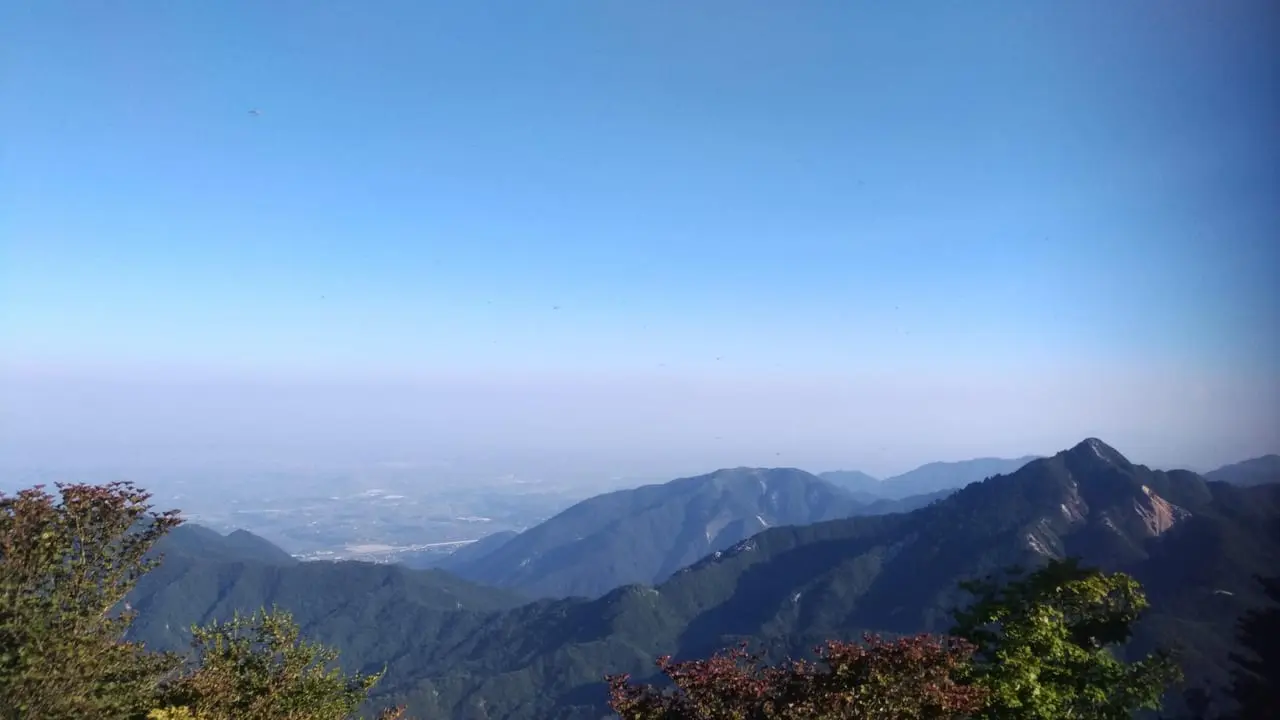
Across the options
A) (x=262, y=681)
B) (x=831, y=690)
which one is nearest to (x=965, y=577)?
(x=831, y=690)

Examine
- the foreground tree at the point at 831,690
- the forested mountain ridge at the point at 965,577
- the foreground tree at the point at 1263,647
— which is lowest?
the forested mountain ridge at the point at 965,577

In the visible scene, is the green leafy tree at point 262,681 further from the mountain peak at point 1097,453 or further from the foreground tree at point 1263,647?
the mountain peak at point 1097,453

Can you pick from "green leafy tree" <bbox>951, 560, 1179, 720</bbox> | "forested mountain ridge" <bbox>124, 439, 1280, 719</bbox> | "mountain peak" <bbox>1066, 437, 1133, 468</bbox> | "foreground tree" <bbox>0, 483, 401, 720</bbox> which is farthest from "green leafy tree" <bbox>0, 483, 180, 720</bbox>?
"mountain peak" <bbox>1066, 437, 1133, 468</bbox>

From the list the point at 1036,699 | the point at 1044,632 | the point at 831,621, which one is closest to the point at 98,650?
the point at 1036,699

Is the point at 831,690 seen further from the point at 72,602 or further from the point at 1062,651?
the point at 72,602

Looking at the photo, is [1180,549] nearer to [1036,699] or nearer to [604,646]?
[604,646]

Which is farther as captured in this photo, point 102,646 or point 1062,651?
point 1062,651

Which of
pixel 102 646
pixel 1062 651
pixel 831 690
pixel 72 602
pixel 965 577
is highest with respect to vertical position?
pixel 72 602

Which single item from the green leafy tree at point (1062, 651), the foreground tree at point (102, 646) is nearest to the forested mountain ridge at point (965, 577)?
the green leafy tree at point (1062, 651)
